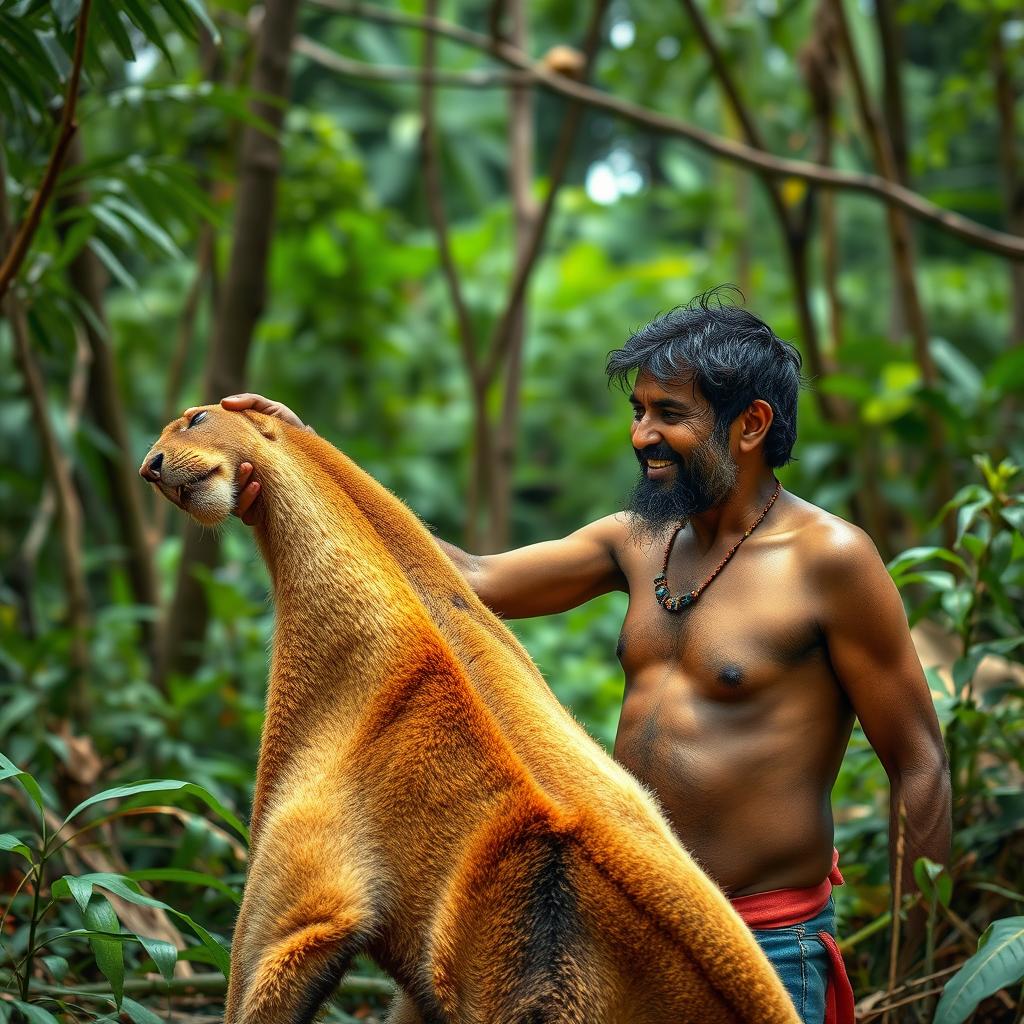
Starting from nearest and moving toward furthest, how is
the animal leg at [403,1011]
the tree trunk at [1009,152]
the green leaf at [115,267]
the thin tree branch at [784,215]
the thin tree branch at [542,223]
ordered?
the animal leg at [403,1011], the green leaf at [115,267], the thin tree branch at [784,215], the thin tree branch at [542,223], the tree trunk at [1009,152]

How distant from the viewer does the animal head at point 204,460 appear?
2062mm

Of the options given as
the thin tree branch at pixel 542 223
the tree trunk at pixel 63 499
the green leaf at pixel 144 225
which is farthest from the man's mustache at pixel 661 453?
the thin tree branch at pixel 542 223

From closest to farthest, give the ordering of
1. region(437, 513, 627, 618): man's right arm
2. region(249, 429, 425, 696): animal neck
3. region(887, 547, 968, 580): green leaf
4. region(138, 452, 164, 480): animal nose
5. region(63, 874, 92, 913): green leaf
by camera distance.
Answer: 1. region(249, 429, 425, 696): animal neck
2. region(138, 452, 164, 480): animal nose
3. region(63, 874, 92, 913): green leaf
4. region(437, 513, 627, 618): man's right arm
5. region(887, 547, 968, 580): green leaf

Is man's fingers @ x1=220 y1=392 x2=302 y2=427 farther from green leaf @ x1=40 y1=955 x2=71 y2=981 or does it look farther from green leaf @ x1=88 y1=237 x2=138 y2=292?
green leaf @ x1=40 y1=955 x2=71 y2=981

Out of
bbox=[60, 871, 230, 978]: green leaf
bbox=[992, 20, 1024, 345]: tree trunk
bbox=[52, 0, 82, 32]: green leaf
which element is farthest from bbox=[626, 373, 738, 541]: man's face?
bbox=[992, 20, 1024, 345]: tree trunk

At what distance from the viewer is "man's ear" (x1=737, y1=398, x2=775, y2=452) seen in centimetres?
244

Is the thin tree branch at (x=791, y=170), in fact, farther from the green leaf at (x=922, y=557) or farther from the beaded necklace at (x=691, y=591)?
the beaded necklace at (x=691, y=591)

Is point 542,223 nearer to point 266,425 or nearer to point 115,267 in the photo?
point 115,267

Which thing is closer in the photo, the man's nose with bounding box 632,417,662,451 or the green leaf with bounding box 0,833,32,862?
the green leaf with bounding box 0,833,32,862

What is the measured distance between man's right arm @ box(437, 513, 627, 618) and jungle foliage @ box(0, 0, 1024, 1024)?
579 millimetres

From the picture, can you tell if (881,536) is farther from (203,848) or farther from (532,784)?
(532,784)

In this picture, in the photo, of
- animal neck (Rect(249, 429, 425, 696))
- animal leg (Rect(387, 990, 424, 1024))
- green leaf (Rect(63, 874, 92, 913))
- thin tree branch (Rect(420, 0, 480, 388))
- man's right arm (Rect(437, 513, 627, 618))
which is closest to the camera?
animal leg (Rect(387, 990, 424, 1024))

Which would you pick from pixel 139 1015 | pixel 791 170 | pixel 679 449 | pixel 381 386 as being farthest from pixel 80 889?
pixel 381 386

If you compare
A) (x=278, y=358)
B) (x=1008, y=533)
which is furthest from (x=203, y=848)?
(x=278, y=358)
